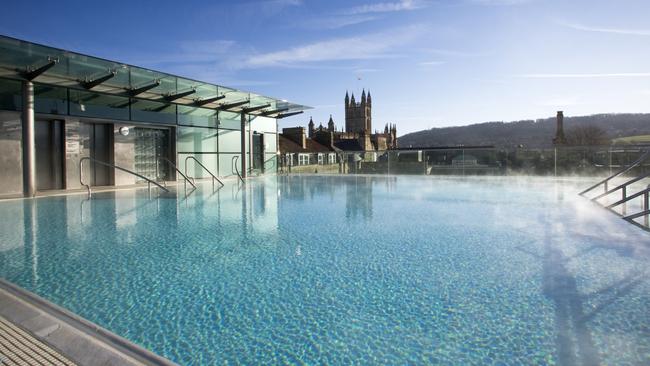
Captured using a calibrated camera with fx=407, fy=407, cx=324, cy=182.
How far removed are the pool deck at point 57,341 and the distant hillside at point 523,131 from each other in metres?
67.7

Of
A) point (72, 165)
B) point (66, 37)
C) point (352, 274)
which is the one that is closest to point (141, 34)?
point (66, 37)

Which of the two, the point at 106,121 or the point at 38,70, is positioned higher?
the point at 38,70

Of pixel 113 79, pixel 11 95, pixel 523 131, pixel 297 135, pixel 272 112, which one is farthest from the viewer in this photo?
pixel 523 131

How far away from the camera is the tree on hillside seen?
199 ft

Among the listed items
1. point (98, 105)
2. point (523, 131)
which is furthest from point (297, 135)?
point (523, 131)

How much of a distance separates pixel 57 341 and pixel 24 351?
16 centimetres

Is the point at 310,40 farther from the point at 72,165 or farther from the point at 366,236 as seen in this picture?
the point at 366,236

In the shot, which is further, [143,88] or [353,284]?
[143,88]

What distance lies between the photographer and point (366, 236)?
5.66 metres

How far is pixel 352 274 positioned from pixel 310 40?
1583 centimetres

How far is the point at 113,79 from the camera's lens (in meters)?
12.5

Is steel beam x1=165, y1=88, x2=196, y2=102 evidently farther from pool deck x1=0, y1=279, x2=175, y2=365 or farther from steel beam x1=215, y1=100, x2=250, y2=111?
pool deck x1=0, y1=279, x2=175, y2=365

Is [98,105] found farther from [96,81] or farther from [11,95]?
[11,95]

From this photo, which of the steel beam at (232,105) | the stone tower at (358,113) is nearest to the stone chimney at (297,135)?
the steel beam at (232,105)
